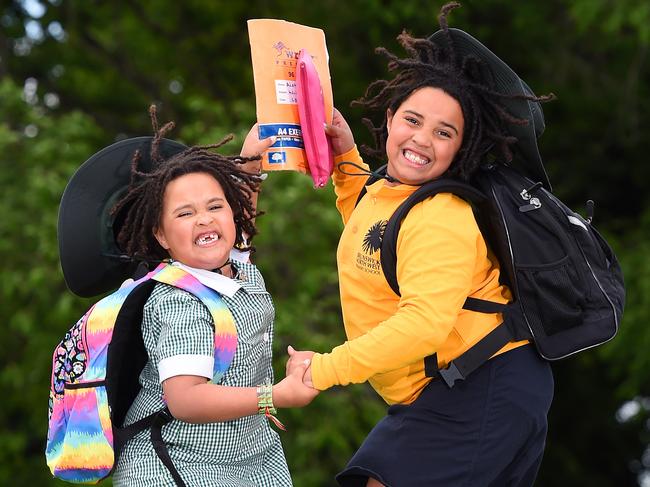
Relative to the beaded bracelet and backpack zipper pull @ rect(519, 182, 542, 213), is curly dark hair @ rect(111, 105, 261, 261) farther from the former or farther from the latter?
backpack zipper pull @ rect(519, 182, 542, 213)

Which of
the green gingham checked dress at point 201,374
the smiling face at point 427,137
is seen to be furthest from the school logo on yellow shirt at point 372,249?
the green gingham checked dress at point 201,374

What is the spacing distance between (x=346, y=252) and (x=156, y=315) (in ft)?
1.91

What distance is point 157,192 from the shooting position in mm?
2756

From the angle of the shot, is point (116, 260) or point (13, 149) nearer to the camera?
point (116, 260)

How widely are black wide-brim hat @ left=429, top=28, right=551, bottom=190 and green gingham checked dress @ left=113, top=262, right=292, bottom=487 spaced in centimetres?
77

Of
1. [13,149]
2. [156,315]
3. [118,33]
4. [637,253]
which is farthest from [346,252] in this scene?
[118,33]

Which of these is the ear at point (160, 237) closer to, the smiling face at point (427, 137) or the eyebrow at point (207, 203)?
the eyebrow at point (207, 203)

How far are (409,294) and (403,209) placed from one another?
8.7 inches

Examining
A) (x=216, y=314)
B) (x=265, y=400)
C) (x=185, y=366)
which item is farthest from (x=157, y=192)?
(x=265, y=400)

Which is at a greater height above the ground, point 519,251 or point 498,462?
point 519,251

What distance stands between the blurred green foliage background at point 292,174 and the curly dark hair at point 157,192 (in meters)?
3.70

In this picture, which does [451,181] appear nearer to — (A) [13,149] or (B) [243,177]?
(B) [243,177]

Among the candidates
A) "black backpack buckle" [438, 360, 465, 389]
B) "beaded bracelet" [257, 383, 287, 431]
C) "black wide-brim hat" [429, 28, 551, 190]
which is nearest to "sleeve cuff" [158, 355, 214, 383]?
"beaded bracelet" [257, 383, 287, 431]

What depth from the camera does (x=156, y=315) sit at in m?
2.63
